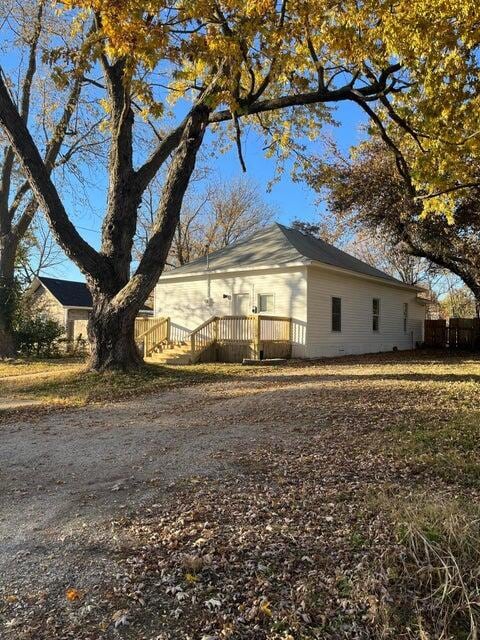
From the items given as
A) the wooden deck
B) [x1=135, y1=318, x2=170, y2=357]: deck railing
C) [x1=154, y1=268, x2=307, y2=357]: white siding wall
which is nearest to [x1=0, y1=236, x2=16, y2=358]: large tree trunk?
[x1=135, y1=318, x2=170, y2=357]: deck railing

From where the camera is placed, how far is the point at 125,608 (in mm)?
2471

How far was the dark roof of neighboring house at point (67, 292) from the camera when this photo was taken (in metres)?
29.9

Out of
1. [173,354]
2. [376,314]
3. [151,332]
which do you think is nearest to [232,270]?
[151,332]

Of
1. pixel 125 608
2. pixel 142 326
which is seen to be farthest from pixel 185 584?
pixel 142 326

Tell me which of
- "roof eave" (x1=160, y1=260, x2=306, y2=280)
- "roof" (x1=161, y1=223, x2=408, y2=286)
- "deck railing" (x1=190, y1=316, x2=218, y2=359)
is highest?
"roof" (x1=161, y1=223, x2=408, y2=286)

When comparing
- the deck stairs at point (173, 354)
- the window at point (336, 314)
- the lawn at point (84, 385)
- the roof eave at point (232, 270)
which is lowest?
the lawn at point (84, 385)

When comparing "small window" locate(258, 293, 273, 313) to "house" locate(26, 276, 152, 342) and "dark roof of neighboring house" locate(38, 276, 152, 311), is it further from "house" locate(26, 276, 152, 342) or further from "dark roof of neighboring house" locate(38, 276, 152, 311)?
"dark roof of neighboring house" locate(38, 276, 152, 311)

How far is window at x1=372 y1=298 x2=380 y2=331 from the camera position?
69.4ft

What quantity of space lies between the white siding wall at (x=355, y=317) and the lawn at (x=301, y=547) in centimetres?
1112

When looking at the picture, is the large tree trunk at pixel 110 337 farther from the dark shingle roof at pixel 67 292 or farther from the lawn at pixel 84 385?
the dark shingle roof at pixel 67 292

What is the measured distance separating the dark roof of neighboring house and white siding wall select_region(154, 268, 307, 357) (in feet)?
36.7

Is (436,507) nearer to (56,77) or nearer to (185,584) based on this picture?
(185,584)

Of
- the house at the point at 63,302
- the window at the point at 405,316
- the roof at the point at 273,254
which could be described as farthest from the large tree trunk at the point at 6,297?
the window at the point at 405,316

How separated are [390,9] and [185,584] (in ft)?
27.0
